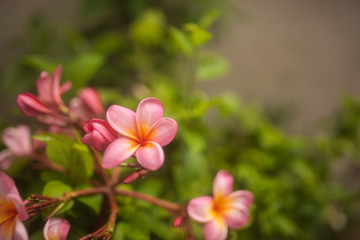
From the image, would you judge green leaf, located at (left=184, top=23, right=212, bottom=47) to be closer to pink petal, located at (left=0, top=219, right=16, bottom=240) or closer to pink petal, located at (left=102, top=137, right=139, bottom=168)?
pink petal, located at (left=102, top=137, right=139, bottom=168)

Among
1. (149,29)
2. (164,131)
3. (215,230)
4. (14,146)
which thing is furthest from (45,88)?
(149,29)

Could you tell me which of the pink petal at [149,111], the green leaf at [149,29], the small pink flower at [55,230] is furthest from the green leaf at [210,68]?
the small pink flower at [55,230]

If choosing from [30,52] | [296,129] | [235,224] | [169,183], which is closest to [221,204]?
[235,224]

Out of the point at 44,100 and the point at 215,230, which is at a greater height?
the point at 44,100

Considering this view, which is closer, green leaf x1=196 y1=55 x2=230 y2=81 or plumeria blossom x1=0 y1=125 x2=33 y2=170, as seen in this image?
plumeria blossom x1=0 y1=125 x2=33 y2=170

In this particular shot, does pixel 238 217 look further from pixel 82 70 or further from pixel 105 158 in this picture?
pixel 82 70

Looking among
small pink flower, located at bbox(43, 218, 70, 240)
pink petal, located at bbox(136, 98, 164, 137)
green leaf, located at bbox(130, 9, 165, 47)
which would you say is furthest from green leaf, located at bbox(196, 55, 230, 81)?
small pink flower, located at bbox(43, 218, 70, 240)

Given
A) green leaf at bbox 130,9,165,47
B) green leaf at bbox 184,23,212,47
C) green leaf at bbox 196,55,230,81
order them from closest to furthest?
1. green leaf at bbox 184,23,212,47
2. green leaf at bbox 196,55,230,81
3. green leaf at bbox 130,9,165,47

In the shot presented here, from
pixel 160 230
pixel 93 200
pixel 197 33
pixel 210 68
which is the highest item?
pixel 197 33
